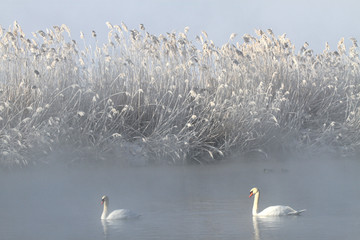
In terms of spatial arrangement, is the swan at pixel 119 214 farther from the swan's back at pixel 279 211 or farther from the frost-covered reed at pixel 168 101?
the frost-covered reed at pixel 168 101

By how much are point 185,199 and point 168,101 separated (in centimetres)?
439

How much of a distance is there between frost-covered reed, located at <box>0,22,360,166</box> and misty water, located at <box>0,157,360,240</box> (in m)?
0.45

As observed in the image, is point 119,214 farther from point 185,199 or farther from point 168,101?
point 168,101

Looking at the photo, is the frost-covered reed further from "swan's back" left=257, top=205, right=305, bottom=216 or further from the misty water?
"swan's back" left=257, top=205, right=305, bottom=216

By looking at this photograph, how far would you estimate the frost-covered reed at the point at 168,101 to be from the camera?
42.4ft

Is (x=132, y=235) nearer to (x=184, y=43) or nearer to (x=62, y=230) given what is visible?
(x=62, y=230)

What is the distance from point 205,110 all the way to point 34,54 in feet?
10.6

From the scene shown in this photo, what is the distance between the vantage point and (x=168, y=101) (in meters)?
14.1

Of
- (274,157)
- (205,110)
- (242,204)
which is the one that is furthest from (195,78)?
(242,204)

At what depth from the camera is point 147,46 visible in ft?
46.5

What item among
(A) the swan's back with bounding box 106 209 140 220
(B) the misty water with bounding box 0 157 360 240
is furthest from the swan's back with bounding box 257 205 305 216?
(A) the swan's back with bounding box 106 209 140 220

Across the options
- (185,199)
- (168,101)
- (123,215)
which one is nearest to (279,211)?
(123,215)

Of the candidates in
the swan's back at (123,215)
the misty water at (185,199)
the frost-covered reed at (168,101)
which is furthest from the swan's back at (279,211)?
the frost-covered reed at (168,101)

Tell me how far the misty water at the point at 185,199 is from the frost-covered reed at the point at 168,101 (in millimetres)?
447
